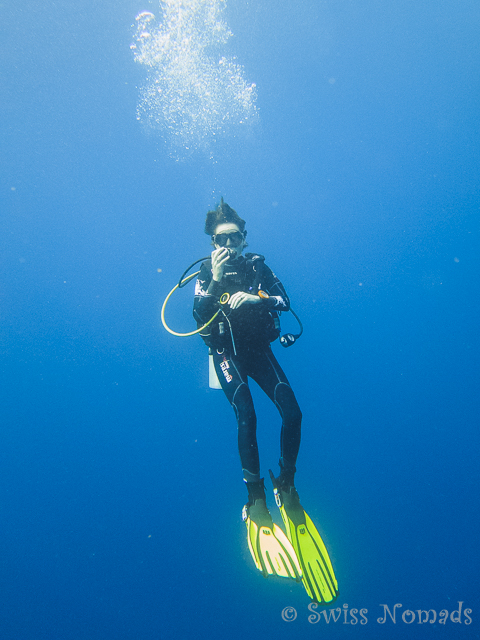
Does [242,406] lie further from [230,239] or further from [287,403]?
[230,239]

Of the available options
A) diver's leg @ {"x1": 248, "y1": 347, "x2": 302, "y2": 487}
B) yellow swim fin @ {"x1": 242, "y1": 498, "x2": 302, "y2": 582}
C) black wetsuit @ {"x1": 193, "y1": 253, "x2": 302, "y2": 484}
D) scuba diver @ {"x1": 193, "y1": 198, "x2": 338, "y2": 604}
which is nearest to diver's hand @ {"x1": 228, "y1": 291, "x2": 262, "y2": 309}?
scuba diver @ {"x1": 193, "y1": 198, "x2": 338, "y2": 604}

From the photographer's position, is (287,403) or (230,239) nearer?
(287,403)

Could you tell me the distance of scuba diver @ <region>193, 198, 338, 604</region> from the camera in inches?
116

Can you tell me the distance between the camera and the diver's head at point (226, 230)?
3.68 m

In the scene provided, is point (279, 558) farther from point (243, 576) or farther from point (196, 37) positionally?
point (196, 37)

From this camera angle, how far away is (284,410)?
126 inches

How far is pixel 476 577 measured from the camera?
26.4ft

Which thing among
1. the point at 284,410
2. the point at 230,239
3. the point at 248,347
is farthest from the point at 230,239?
the point at 284,410

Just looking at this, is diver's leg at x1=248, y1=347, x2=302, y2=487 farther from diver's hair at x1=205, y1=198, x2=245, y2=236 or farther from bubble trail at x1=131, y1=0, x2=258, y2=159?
bubble trail at x1=131, y1=0, x2=258, y2=159

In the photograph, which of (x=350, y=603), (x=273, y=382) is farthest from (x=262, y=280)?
(x=350, y=603)

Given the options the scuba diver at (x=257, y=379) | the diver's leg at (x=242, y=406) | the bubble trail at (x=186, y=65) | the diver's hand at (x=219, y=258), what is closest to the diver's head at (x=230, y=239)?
the scuba diver at (x=257, y=379)

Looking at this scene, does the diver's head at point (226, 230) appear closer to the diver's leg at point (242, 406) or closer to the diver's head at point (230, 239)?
the diver's head at point (230, 239)

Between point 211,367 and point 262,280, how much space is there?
1.33m

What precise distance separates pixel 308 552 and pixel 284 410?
1.42 metres
